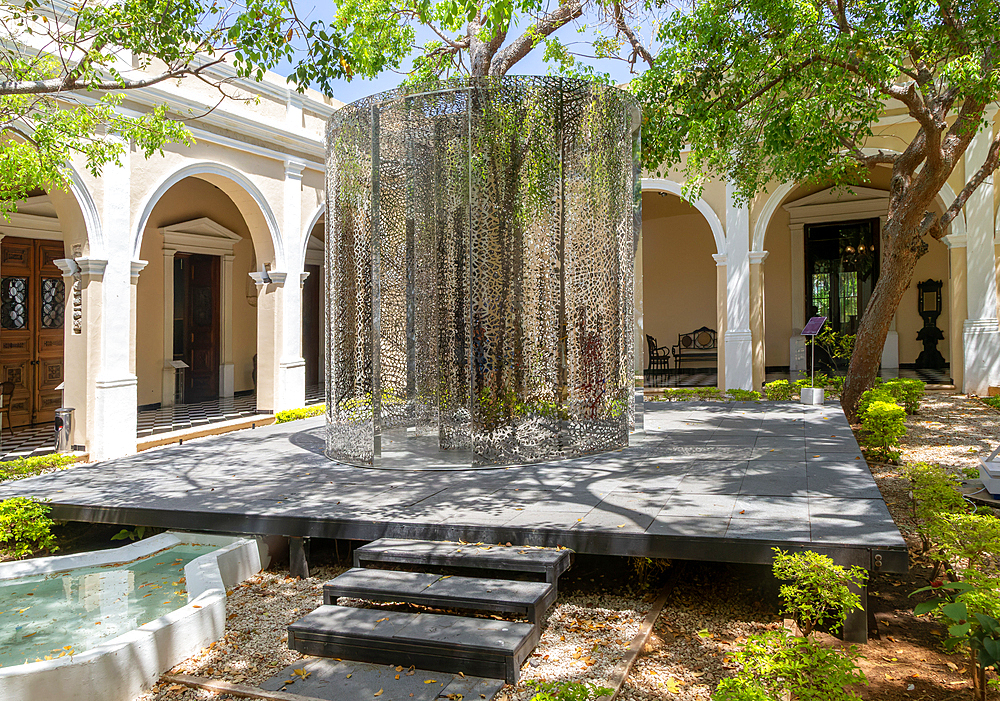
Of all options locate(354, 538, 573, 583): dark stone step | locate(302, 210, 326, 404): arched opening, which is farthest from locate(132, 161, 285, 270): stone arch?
locate(354, 538, 573, 583): dark stone step

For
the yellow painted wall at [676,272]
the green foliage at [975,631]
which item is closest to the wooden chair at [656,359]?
the yellow painted wall at [676,272]

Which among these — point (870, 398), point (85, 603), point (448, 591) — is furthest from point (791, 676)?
point (870, 398)

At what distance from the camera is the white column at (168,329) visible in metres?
12.7

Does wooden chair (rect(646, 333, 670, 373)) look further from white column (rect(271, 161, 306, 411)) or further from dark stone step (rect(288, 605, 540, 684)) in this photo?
dark stone step (rect(288, 605, 540, 684))

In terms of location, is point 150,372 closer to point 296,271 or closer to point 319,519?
point 296,271

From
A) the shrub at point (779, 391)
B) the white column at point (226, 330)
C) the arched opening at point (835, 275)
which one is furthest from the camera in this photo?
the arched opening at point (835, 275)

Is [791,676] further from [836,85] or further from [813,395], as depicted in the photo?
[813,395]

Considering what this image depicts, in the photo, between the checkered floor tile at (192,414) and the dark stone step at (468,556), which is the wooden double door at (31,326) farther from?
the dark stone step at (468,556)

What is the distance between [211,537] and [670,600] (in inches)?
119

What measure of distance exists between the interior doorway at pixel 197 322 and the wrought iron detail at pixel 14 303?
8.49ft

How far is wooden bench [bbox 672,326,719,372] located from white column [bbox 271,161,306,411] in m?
8.99

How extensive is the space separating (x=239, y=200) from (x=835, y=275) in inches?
500

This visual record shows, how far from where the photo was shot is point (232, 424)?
437 inches

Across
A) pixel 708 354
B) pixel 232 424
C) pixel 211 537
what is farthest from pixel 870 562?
pixel 708 354
